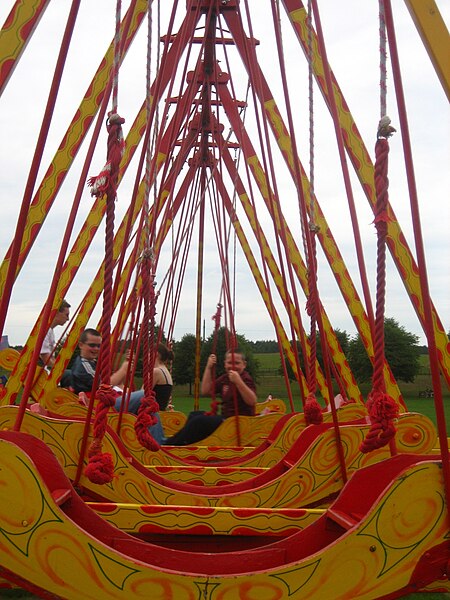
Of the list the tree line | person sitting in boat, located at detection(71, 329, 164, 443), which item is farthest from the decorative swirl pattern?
the tree line

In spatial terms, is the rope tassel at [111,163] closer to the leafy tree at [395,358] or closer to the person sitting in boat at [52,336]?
the person sitting in boat at [52,336]

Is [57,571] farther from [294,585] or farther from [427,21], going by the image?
[427,21]

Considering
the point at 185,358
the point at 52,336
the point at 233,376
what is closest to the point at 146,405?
the point at 233,376

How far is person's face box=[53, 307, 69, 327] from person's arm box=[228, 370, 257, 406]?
1761 mm

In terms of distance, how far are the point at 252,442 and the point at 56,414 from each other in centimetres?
190

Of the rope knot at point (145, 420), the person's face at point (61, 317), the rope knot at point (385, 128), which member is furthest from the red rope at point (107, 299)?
the person's face at point (61, 317)

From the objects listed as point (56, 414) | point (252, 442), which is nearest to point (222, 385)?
point (252, 442)

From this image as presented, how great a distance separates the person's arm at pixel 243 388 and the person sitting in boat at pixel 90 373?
0.71 metres

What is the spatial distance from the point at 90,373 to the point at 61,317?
0.65 meters

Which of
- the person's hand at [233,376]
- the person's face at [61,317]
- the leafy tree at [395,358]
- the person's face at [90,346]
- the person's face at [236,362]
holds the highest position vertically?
the leafy tree at [395,358]

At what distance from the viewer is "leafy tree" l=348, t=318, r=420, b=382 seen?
3444 cm

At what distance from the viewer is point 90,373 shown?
6.35 metres

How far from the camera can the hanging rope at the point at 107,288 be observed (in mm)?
2112

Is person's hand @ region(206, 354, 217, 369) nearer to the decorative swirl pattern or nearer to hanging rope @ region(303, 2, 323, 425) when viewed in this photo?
hanging rope @ region(303, 2, 323, 425)
